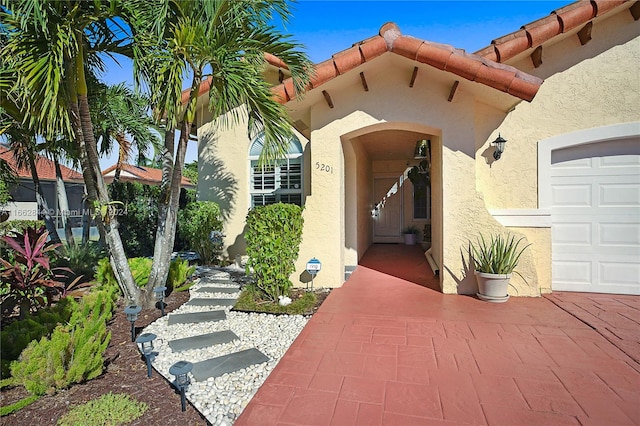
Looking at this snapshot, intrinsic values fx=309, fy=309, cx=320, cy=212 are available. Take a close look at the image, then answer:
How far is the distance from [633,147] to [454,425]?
722 cm

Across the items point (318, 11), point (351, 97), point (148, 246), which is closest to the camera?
point (351, 97)

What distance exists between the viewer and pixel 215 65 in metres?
4.93

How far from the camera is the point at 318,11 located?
24.8ft

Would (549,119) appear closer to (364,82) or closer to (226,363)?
(364,82)

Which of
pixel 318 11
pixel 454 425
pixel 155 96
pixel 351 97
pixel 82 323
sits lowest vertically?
pixel 454 425

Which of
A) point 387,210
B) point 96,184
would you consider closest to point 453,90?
point 96,184

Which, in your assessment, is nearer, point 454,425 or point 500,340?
point 454,425

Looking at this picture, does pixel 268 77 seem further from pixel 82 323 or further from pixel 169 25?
pixel 82 323

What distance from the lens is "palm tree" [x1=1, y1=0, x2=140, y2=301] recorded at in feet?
12.9

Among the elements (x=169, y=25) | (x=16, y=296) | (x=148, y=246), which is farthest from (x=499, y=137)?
(x=148, y=246)

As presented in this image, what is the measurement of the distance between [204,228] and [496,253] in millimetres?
7749

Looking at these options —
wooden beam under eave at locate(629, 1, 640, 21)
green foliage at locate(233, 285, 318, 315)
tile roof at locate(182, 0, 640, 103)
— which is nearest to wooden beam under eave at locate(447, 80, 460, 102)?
tile roof at locate(182, 0, 640, 103)

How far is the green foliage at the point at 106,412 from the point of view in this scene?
274cm

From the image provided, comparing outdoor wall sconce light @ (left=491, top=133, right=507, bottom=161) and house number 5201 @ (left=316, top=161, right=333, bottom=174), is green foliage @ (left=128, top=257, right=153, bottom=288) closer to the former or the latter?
house number 5201 @ (left=316, top=161, right=333, bottom=174)
